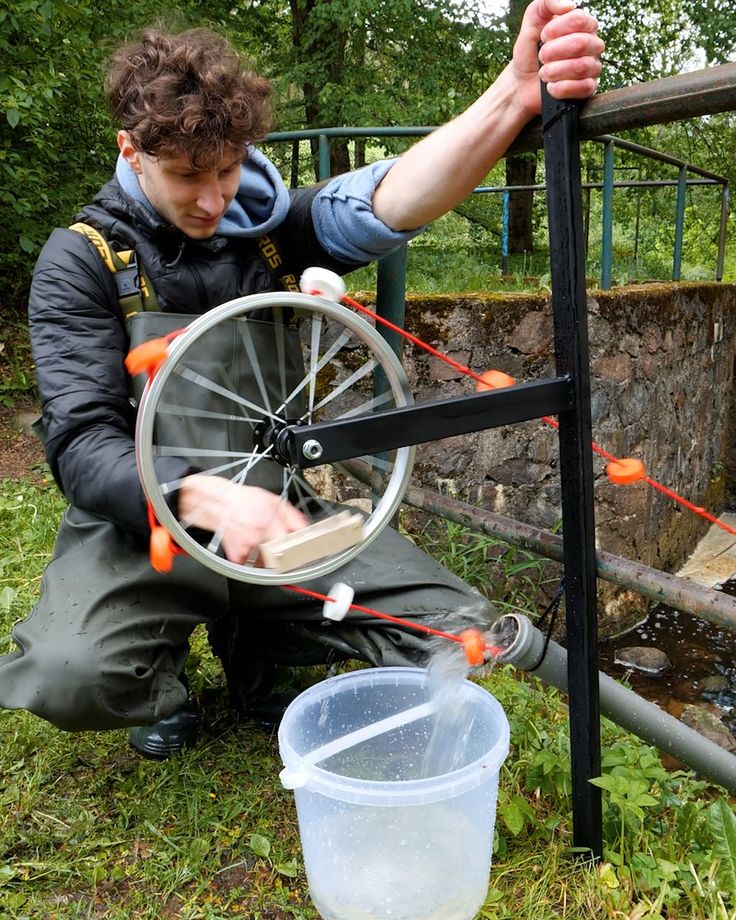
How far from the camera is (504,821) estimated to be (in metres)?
1.74

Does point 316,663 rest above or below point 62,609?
below

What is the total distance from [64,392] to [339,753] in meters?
0.96

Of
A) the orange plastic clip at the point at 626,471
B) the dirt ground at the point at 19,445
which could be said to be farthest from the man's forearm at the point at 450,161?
the dirt ground at the point at 19,445

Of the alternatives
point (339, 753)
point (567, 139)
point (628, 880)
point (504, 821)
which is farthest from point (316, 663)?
point (567, 139)

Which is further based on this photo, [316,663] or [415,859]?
[316,663]

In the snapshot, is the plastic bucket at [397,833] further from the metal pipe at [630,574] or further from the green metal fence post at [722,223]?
the green metal fence post at [722,223]

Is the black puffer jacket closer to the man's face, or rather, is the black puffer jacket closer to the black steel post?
the man's face

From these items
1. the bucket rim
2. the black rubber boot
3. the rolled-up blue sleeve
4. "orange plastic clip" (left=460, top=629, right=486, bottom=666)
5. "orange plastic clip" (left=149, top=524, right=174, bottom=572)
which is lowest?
the black rubber boot

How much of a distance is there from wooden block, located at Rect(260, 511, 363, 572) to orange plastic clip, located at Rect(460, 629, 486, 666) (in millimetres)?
400

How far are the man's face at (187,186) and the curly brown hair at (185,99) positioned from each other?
0.10ft

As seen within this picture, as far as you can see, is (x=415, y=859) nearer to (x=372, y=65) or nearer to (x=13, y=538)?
(x=13, y=538)

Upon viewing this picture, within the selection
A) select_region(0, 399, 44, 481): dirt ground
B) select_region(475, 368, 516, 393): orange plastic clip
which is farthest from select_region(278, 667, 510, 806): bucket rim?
select_region(0, 399, 44, 481): dirt ground

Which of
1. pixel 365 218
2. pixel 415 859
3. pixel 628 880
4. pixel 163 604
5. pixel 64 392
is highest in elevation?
pixel 365 218

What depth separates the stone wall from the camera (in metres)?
3.89
